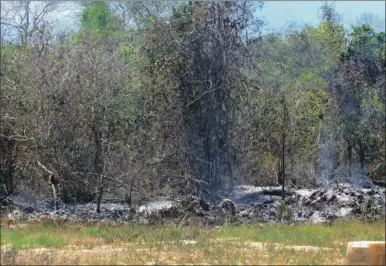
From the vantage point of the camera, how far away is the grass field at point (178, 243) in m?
11.2

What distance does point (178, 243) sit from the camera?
12.8 m

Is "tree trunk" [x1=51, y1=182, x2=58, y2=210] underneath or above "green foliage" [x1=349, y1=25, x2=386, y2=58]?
underneath

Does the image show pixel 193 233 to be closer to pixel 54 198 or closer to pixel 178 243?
pixel 178 243

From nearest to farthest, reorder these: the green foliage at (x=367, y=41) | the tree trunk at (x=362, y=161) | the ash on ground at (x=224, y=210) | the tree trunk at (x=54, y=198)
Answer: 1. the ash on ground at (x=224, y=210)
2. the tree trunk at (x=54, y=198)
3. the tree trunk at (x=362, y=161)
4. the green foliage at (x=367, y=41)

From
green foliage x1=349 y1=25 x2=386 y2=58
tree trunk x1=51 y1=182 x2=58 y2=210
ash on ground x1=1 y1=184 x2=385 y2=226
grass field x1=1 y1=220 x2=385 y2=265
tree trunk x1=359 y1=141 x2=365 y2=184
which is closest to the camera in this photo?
grass field x1=1 y1=220 x2=385 y2=265

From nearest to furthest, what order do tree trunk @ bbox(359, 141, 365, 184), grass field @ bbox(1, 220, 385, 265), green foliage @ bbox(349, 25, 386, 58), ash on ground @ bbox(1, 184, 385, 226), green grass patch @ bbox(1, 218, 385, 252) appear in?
grass field @ bbox(1, 220, 385, 265) → green grass patch @ bbox(1, 218, 385, 252) → ash on ground @ bbox(1, 184, 385, 226) → tree trunk @ bbox(359, 141, 365, 184) → green foliage @ bbox(349, 25, 386, 58)

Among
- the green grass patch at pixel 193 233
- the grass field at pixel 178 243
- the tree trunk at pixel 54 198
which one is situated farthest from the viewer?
the tree trunk at pixel 54 198

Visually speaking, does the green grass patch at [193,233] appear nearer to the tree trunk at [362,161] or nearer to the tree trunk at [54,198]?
the tree trunk at [54,198]

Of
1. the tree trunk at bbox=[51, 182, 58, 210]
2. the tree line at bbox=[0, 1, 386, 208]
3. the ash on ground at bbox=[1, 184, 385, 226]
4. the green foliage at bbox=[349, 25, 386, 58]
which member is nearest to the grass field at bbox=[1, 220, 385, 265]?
the ash on ground at bbox=[1, 184, 385, 226]

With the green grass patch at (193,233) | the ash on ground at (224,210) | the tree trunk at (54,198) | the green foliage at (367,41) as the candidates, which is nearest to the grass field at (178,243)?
the green grass patch at (193,233)

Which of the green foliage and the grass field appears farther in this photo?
the green foliage

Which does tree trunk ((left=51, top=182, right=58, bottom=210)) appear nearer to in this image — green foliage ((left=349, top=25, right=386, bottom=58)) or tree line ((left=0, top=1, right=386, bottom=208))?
tree line ((left=0, top=1, right=386, bottom=208))

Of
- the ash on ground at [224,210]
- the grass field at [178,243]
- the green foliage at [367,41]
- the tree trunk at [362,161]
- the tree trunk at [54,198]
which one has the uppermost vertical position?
the green foliage at [367,41]

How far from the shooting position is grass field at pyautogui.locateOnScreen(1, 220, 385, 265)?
1120 cm
